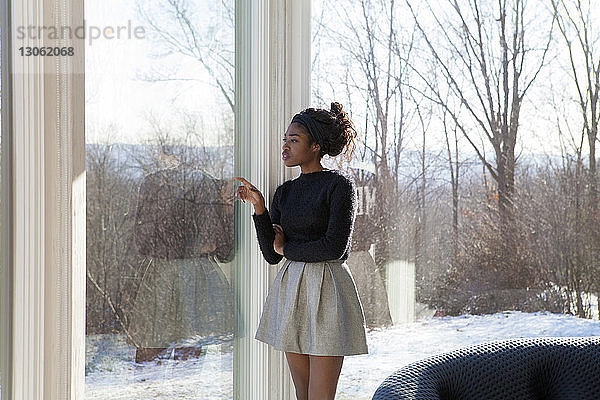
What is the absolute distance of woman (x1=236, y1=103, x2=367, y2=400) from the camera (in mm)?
2371

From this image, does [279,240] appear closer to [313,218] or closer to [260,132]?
[313,218]

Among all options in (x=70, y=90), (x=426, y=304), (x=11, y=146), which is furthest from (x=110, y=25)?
(x=426, y=304)

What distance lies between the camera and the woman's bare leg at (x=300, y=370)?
8.26ft

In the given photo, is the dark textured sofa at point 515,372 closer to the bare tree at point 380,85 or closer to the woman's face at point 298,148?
the woman's face at point 298,148

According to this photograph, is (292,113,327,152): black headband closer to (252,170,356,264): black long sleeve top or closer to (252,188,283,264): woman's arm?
(252,170,356,264): black long sleeve top

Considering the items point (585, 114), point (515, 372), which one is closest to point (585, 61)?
point (585, 114)

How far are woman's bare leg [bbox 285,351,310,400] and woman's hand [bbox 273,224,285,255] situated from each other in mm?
392

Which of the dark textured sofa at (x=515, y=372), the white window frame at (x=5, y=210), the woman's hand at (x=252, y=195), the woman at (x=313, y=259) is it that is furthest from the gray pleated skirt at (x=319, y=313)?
the dark textured sofa at (x=515, y=372)

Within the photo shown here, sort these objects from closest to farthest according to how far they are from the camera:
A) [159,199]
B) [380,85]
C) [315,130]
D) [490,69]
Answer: [159,199] → [315,130] → [380,85] → [490,69]

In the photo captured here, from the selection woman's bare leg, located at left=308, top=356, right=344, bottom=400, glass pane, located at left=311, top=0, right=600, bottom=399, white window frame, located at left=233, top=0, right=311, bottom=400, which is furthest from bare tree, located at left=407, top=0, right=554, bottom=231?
woman's bare leg, located at left=308, top=356, right=344, bottom=400

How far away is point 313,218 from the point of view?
7.92 feet

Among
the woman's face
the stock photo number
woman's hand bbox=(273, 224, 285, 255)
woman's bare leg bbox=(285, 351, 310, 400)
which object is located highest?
the stock photo number

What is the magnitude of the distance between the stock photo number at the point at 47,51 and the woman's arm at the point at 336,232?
103cm

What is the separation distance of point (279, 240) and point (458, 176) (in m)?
0.96
